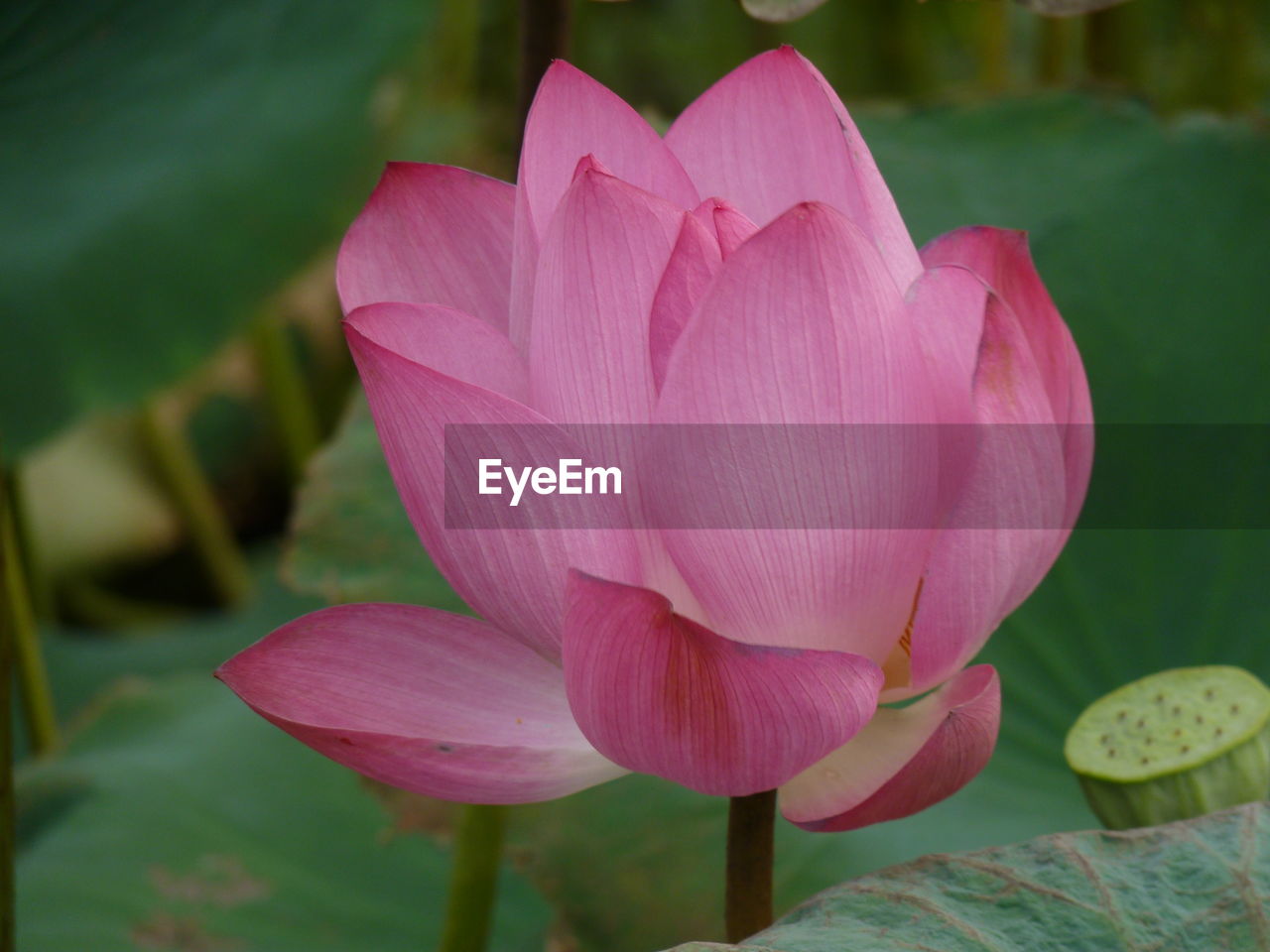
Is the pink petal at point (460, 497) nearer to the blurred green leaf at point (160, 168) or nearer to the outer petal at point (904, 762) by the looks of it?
the outer petal at point (904, 762)

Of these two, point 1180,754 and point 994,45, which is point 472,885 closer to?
point 1180,754

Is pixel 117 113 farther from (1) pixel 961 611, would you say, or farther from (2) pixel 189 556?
(2) pixel 189 556

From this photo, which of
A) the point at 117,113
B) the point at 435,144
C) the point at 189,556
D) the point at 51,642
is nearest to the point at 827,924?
the point at 117,113

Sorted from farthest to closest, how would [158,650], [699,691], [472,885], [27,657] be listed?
[158,650] → [27,657] → [472,885] → [699,691]

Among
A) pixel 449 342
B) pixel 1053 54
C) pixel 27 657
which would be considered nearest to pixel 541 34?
pixel 449 342

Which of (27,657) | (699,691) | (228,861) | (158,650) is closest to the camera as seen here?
(699,691)

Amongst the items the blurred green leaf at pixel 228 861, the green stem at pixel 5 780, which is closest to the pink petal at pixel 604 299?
the green stem at pixel 5 780
